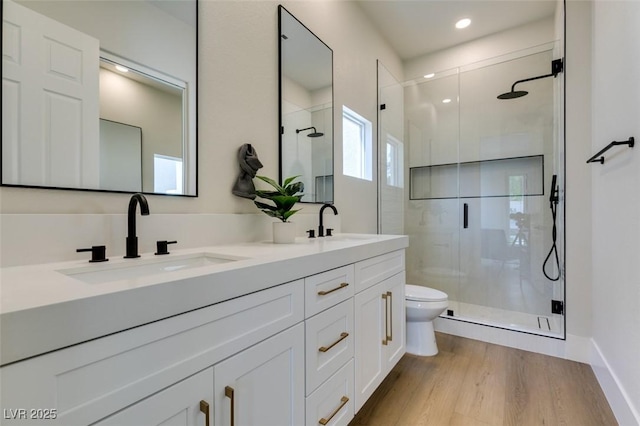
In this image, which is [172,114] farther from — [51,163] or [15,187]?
[15,187]

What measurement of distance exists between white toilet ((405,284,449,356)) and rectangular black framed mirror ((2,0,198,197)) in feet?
5.33

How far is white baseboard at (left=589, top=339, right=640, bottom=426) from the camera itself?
1280 mm

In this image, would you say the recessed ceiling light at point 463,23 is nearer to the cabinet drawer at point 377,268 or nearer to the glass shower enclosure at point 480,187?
the glass shower enclosure at point 480,187

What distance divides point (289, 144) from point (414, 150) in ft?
6.46

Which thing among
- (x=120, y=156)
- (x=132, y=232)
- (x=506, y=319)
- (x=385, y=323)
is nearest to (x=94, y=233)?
(x=132, y=232)

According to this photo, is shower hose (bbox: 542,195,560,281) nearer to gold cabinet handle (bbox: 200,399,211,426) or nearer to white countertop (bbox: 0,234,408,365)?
white countertop (bbox: 0,234,408,365)

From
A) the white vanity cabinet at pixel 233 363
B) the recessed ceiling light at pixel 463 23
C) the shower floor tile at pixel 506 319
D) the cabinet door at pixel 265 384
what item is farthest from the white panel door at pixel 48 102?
the recessed ceiling light at pixel 463 23

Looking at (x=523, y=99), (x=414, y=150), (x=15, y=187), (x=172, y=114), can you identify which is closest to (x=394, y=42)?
(x=414, y=150)

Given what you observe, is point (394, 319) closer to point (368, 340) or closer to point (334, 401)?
point (368, 340)

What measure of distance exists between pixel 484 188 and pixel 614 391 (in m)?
1.95

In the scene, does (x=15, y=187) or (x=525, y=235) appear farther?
(x=525, y=235)

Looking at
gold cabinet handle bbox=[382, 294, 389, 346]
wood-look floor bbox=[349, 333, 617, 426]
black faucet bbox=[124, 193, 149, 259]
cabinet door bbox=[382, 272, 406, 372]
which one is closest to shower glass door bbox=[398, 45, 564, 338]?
wood-look floor bbox=[349, 333, 617, 426]

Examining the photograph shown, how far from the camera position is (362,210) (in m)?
2.57

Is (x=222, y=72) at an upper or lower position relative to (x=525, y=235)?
upper
